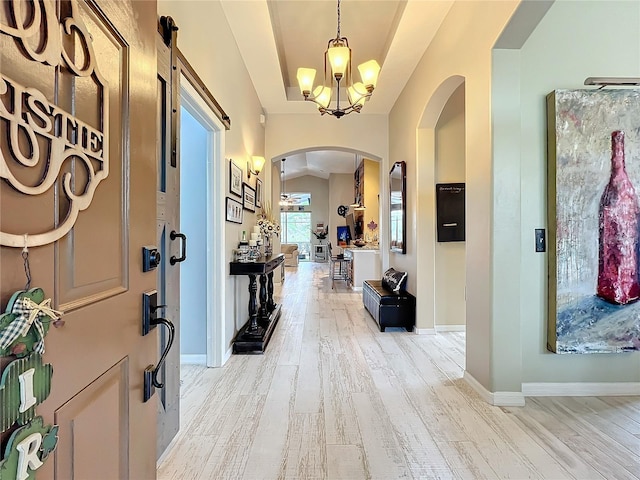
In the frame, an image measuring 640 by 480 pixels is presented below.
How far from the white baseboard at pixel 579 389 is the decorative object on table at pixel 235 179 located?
3061 millimetres

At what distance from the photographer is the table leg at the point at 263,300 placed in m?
4.14

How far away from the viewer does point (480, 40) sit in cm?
261

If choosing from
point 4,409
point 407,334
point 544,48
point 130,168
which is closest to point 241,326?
point 407,334

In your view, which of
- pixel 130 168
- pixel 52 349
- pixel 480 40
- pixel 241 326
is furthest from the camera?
pixel 241 326

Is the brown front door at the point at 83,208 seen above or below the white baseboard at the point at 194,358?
above

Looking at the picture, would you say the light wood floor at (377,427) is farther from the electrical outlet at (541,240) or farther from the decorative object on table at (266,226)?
the decorative object on table at (266,226)

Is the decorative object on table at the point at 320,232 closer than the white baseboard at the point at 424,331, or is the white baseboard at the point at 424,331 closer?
the white baseboard at the point at 424,331

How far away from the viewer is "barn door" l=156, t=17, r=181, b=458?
186 centimetres

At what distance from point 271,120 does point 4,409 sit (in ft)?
19.3

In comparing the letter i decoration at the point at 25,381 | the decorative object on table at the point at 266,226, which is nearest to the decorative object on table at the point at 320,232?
the decorative object on table at the point at 266,226

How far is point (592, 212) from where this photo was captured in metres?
2.46

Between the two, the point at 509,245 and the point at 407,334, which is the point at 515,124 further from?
the point at 407,334

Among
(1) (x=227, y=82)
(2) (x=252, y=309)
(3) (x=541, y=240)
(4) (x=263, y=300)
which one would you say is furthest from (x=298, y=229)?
(3) (x=541, y=240)

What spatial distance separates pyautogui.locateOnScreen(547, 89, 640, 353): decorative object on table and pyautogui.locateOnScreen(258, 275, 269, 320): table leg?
2.90 metres
